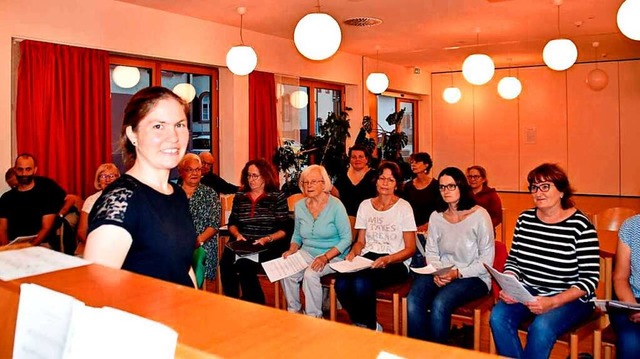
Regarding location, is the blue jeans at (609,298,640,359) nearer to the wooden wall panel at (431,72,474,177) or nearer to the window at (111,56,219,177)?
the window at (111,56,219,177)

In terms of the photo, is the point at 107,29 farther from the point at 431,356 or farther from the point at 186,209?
the point at 431,356

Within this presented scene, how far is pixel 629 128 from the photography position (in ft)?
42.4

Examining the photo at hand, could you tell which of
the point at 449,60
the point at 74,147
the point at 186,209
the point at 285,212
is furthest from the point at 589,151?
the point at 186,209

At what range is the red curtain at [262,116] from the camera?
8.47 m

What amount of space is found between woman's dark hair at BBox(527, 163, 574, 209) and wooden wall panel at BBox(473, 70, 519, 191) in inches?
451

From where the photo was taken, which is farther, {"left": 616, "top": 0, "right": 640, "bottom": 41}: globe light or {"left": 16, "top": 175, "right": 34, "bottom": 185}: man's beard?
{"left": 16, "top": 175, "right": 34, "bottom": 185}: man's beard

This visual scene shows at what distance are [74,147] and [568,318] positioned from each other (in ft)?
17.1

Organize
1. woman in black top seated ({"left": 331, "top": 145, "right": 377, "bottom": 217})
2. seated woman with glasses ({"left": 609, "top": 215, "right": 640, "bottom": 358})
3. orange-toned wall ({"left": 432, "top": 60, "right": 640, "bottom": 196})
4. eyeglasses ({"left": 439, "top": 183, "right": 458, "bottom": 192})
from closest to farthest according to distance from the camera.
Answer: seated woman with glasses ({"left": 609, "top": 215, "right": 640, "bottom": 358})
eyeglasses ({"left": 439, "top": 183, "right": 458, "bottom": 192})
woman in black top seated ({"left": 331, "top": 145, "right": 377, "bottom": 217})
orange-toned wall ({"left": 432, "top": 60, "right": 640, "bottom": 196})

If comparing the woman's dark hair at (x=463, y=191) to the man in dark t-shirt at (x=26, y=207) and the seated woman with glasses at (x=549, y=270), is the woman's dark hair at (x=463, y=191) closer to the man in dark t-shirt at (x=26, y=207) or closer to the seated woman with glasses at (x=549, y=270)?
the seated woman with glasses at (x=549, y=270)

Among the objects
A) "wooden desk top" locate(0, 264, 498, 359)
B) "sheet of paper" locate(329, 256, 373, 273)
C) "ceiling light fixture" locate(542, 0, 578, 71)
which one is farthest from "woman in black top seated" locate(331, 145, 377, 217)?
"wooden desk top" locate(0, 264, 498, 359)

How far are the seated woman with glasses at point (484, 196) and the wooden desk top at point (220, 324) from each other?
16.2 feet

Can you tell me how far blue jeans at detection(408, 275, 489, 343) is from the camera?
3518 mm

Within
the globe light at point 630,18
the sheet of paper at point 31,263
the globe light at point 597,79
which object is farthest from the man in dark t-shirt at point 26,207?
the globe light at point 597,79

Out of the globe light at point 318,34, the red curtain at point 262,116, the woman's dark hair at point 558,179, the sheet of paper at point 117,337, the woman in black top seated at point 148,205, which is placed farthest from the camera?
the red curtain at point 262,116
